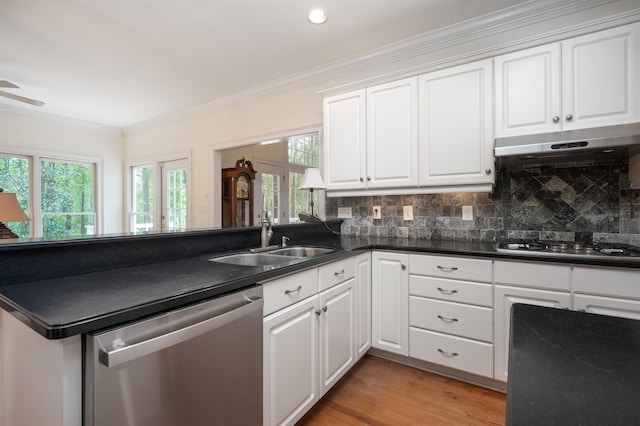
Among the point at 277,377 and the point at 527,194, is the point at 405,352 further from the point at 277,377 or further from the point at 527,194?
the point at 527,194

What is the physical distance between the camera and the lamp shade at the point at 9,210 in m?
2.07

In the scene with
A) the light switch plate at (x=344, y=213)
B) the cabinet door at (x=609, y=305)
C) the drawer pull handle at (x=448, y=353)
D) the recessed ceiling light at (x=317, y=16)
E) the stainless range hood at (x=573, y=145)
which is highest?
the recessed ceiling light at (x=317, y=16)

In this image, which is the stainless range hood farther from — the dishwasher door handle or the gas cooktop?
the dishwasher door handle

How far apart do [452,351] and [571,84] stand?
5.86ft

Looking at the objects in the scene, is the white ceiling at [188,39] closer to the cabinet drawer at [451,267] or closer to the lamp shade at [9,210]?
the lamp shade at [9,210]

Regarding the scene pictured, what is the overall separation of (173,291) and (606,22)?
2.62m

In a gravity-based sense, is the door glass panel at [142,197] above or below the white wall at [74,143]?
below

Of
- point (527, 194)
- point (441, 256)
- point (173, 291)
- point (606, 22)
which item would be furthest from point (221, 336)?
point (606, 22)

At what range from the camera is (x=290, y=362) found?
1465mm

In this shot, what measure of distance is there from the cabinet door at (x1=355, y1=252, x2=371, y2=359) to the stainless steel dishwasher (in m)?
0.98

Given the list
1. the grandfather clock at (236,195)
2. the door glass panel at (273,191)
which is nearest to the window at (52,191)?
the grandfather clock at (236,195)

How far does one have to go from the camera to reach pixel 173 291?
101cm

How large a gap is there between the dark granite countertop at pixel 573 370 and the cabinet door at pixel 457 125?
Result: 4.98ft

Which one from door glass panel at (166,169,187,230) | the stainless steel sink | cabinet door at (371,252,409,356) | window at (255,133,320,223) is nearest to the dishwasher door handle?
the stainless steel sink
